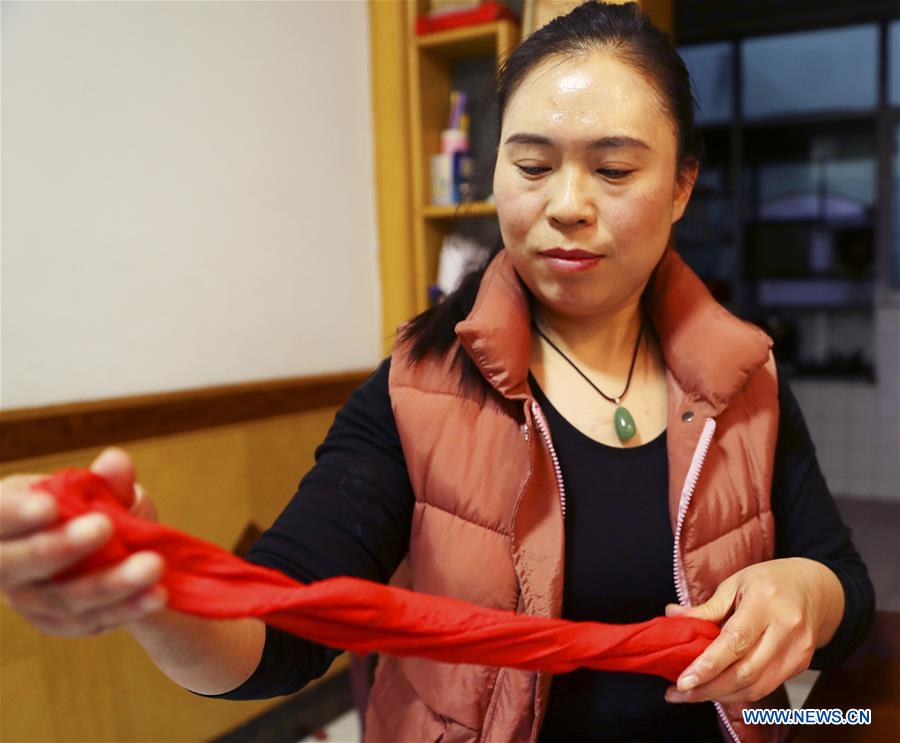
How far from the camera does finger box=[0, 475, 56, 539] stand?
0.43 meters

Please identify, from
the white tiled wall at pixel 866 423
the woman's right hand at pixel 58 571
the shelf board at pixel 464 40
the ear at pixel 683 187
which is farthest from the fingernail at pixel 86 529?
the white tiled wall at pixel 866 423

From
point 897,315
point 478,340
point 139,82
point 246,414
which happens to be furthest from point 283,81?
point 897,315

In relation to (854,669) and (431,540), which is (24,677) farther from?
(854,669)

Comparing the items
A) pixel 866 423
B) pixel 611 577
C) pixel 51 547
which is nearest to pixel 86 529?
pixel 51 547

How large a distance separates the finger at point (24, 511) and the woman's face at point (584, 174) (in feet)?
1.90

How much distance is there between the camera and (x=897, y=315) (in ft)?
13.5

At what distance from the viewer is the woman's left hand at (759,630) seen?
71 centimetres

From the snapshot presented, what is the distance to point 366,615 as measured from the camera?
→ 0.56 meters

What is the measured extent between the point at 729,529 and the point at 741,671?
21 centimetres

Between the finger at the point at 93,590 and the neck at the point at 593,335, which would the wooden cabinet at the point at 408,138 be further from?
the finger at the point at 93,590

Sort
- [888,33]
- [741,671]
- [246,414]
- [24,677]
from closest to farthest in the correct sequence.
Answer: [741,671] → [24,677] → [246,414] → [888,33]

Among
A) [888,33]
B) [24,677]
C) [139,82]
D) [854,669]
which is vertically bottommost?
[24,677]

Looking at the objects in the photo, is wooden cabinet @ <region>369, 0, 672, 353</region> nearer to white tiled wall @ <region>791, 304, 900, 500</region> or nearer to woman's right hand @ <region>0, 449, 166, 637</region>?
woman's right hand @ <region>0, 449, 166, 637</region>

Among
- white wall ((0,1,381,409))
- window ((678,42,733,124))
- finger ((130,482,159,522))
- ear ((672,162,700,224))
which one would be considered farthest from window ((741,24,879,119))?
finger ((130,482,159,522))
